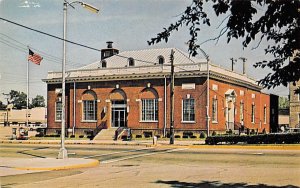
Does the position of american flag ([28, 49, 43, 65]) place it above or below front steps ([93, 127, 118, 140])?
above

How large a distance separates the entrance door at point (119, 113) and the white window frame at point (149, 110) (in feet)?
7.91

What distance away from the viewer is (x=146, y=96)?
47.7m

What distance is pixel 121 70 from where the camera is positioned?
49750 mm

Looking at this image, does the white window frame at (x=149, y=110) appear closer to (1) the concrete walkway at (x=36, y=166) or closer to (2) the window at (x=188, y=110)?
(2) the window at (x=188, y=110)

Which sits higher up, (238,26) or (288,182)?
(238,26)

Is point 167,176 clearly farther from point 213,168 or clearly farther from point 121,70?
point 121,70

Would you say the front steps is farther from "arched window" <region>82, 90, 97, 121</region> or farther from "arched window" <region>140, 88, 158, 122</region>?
"arched window" <region>140, 88, 158, 122</region>

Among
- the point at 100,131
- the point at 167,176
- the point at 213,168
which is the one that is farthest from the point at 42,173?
the point at 100,131

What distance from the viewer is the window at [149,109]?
47.2 metres

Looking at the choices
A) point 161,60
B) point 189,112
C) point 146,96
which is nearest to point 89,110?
point 146,96

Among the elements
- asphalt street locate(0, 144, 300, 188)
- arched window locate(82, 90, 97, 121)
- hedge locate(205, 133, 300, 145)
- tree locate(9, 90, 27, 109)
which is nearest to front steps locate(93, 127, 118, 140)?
arched window locate(82, 90, 97, 121)

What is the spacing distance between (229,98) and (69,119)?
18.8 metres

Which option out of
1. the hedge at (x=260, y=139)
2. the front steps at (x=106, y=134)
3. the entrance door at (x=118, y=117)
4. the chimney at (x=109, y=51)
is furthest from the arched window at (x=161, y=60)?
the hedge at (x=260, y=139)

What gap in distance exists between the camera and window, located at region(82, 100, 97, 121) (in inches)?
2004
